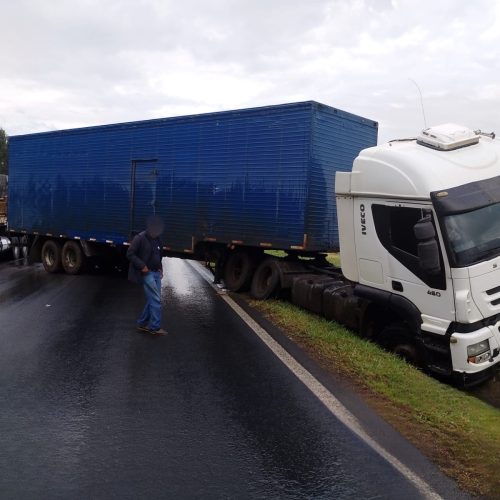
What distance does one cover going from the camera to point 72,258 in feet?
51.6

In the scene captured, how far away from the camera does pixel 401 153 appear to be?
21.3 feet

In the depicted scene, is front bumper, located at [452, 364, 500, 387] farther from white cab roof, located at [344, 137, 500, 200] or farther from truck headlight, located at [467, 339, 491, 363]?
white cab roof, located at [344, 137, 500, 200]

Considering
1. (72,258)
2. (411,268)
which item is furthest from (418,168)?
(72,258)

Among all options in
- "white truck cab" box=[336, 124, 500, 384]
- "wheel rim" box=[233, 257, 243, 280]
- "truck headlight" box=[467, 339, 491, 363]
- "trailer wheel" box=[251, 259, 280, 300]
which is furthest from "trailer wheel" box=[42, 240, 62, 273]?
"truck headlight" box=[467, 339, 491, 363]

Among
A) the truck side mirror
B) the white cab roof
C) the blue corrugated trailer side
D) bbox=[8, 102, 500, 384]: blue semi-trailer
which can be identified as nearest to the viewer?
the truck side mirror

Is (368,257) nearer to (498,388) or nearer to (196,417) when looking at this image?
(498,388)

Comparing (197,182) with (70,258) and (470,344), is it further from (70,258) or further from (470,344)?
(470,344)

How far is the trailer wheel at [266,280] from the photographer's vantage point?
10.7 meters

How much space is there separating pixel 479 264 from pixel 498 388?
1.82 m

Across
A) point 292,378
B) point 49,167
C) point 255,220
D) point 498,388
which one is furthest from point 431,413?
point 49,167

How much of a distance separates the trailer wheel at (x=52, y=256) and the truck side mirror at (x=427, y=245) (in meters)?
12.6

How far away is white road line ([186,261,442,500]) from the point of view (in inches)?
146

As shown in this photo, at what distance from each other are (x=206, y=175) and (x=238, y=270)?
225 centimetres

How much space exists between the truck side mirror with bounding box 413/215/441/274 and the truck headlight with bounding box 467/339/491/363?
94 centimetres
